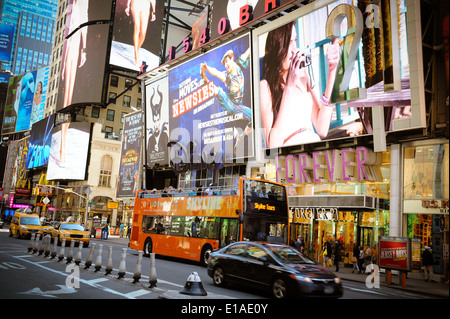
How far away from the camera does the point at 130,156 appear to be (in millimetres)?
60562

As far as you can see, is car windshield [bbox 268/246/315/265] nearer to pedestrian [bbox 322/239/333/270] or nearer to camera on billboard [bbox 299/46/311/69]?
pedestrian [bbox 322/239/333/270]

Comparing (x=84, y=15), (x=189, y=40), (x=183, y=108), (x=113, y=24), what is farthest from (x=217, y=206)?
(x=84, y=15)

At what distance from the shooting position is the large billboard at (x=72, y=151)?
247 feet

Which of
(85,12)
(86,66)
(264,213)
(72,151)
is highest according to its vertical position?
(85,12)

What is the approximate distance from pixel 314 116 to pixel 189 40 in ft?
67.1

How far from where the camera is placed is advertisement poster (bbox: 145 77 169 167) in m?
44.2

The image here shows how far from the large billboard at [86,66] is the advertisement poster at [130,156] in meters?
18.5

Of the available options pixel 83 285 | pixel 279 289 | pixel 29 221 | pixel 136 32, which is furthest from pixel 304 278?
pixel 136 32

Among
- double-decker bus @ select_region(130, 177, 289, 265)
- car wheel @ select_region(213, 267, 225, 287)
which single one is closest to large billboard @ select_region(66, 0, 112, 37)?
double-decker bus @ select_region(130, 177, 289, 265)

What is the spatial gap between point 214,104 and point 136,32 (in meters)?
50.7

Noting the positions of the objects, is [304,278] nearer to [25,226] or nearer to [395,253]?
[395,253]

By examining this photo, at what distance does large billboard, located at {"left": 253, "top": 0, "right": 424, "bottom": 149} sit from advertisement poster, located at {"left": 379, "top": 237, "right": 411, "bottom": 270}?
22.3 feet

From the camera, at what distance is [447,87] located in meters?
4.51

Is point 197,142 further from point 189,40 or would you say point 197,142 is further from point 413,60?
point 413,60
